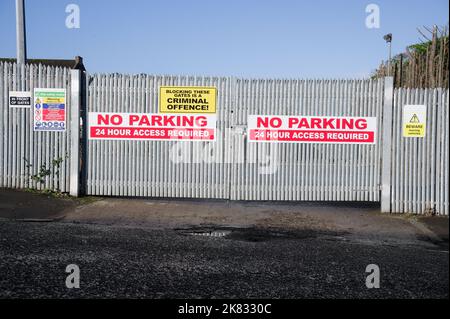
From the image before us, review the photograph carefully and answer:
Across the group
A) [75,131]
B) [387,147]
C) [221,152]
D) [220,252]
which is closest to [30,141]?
[75,131]

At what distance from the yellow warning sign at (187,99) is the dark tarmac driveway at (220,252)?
1.95 m

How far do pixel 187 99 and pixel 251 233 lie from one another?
346 cm

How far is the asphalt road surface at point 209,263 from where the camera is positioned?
485cm

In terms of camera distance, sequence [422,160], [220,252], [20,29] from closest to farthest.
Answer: [220,252]
[422,160]
[20,29]

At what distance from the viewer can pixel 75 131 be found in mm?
9977

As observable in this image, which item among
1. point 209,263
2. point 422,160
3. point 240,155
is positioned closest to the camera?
point 209,263

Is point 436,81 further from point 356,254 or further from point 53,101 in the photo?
point 53,101

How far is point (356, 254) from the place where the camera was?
6457 mm

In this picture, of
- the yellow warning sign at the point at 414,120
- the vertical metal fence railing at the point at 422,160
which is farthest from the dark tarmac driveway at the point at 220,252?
the yellow warning sign at the point at 414,120

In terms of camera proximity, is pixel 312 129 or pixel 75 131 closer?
pixel 312 129

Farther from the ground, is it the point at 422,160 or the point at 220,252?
the point at 422,160

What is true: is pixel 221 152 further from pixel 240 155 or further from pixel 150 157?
pixel 150 157
